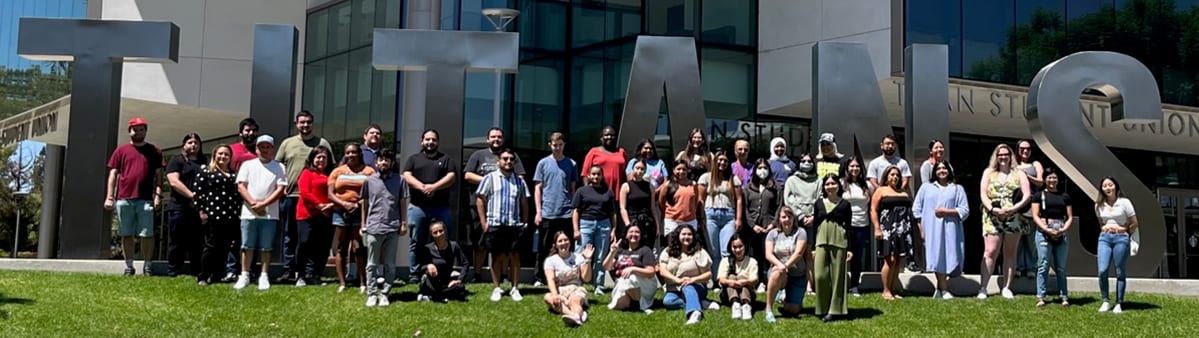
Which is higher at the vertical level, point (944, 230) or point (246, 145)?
point (246, 145)

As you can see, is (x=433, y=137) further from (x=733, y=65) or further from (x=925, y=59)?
(x=733, y=65)

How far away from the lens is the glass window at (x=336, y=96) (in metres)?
25.4

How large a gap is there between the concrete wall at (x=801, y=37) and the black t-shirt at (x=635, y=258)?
10768 mm

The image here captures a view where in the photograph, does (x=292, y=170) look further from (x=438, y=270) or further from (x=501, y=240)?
(x=501, y=240)

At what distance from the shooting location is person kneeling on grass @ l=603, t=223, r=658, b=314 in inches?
419

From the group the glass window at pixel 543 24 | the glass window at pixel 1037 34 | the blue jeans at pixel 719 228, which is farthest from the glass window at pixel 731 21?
the blue jeans at pixel 719 228

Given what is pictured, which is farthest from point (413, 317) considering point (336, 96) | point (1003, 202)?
point (336, 96)

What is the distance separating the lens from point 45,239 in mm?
28391

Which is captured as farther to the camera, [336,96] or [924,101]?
[336,96]

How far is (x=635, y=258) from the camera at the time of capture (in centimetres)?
1080

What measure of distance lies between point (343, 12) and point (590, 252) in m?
16.4

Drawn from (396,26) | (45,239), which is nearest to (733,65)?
(396,26)

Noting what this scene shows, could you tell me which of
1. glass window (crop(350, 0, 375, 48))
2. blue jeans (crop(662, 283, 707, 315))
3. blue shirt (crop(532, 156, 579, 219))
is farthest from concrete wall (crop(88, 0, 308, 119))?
blue jeans (crop(662, 283, 707, 315))

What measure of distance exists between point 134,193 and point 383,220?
3.24 m
